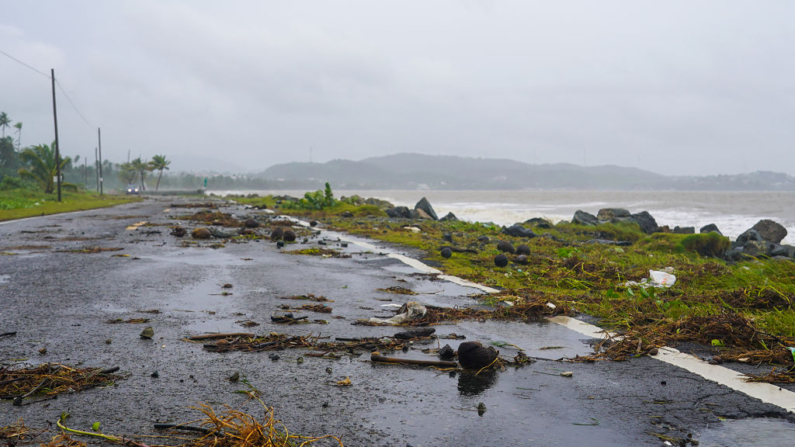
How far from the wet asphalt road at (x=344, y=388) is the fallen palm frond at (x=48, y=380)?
12 centimetres

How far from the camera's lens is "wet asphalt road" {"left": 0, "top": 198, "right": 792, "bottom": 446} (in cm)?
298

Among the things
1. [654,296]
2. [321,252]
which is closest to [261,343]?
[654,296]

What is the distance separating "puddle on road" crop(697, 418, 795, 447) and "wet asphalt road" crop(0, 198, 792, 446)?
0.06 m

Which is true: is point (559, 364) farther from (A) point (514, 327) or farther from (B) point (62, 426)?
(B) point (62, 426)

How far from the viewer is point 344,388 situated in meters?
3.59

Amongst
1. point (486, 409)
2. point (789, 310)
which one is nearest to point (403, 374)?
point (486, 409)

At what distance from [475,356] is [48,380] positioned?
2945 millimetres

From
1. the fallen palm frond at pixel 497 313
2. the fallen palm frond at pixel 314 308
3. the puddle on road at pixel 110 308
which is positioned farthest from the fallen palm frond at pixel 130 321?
the fallen palm frond at pixel 497 313

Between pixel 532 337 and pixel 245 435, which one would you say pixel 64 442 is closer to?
pixel 245 435

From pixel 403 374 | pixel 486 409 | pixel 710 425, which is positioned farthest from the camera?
pixel 403 374

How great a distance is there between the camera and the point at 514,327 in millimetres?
5598

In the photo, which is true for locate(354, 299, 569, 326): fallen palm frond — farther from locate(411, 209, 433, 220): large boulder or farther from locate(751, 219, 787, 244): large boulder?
locate(411, 209, 433, 220): large boulder

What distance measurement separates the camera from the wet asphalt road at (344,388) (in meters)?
2.98

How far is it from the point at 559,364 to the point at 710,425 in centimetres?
131
